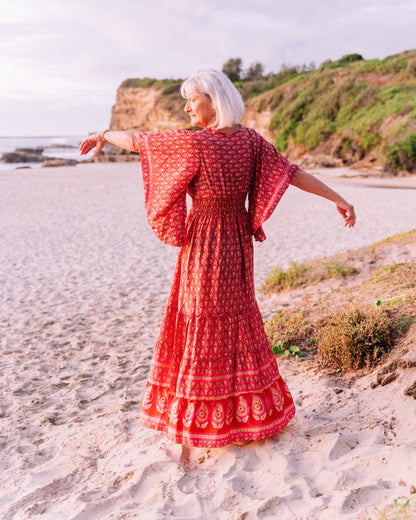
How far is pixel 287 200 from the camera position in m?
16.7

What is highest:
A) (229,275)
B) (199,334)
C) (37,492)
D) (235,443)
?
(229,275)

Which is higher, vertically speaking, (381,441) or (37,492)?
(381,441)

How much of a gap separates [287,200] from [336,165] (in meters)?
10.2

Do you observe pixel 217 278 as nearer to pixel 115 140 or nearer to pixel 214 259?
pixel 214 259

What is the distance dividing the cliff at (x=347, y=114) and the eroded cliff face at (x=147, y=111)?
7.71m

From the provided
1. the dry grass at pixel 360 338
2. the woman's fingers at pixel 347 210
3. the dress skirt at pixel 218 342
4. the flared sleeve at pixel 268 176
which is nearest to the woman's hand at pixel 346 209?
the woman's fingers at pixel 347 210

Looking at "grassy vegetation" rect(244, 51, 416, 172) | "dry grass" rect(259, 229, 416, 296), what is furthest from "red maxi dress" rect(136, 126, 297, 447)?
"grassy vegetation" rect(244, 51, 416, 172)

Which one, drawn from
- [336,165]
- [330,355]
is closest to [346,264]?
[330,355]

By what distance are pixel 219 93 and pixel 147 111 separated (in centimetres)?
4443

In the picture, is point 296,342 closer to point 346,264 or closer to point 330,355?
point 330,355

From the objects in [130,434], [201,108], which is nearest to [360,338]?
[130,434]

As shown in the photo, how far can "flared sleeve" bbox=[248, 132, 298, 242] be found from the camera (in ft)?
9.97

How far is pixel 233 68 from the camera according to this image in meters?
46.1

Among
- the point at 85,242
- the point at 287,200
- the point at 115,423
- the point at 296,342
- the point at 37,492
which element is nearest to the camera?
the point at 37,492
